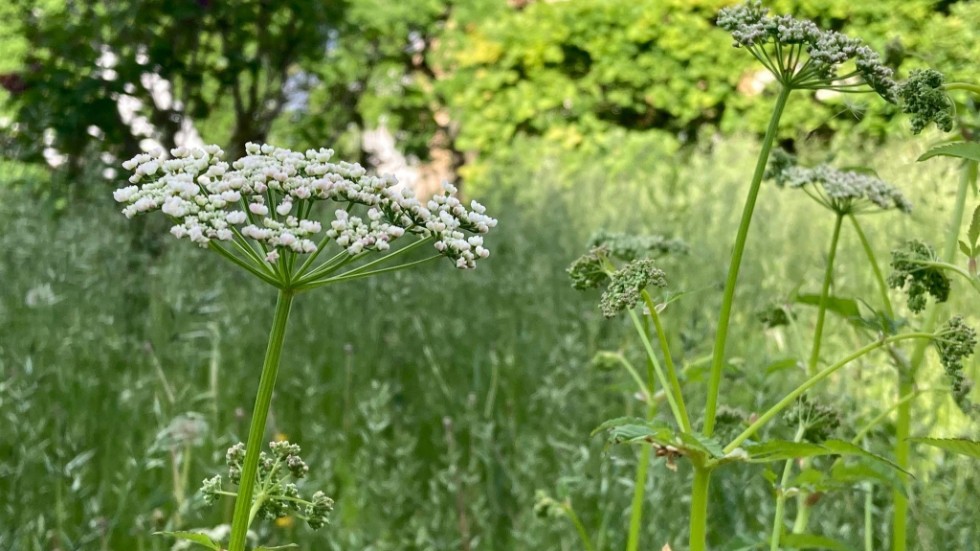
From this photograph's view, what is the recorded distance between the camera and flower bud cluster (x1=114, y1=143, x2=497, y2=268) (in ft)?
3.12

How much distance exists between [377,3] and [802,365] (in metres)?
5.82

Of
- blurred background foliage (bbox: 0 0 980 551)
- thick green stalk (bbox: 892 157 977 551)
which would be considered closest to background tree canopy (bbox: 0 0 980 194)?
blurred background foliage (bbox: 0 0 980 551)

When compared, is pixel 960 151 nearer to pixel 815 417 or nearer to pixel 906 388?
pixel 815 417

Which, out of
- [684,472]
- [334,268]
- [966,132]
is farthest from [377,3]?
[334,268]

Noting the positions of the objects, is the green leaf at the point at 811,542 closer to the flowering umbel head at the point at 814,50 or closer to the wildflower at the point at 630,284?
the wildflower at the point at 630,284

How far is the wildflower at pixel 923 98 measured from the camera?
1165 mm

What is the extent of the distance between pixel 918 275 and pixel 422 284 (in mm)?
3086

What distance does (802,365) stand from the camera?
173 cm

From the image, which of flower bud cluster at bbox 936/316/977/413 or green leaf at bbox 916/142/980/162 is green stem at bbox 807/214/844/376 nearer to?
flower bud cluster at bbox 936/316/977/413

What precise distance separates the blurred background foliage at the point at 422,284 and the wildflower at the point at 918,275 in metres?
0.24

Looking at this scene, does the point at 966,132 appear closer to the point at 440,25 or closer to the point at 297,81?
the point at 297,81

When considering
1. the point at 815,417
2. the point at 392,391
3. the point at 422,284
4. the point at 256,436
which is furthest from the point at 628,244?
the point at 422,284

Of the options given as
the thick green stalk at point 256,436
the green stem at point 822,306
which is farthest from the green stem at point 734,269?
the thick green stalk at point 256,436

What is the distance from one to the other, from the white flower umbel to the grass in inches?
29.0
